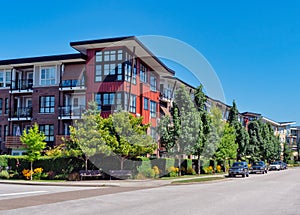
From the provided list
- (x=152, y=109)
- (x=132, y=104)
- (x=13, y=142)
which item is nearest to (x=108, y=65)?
(x=132, y=104)

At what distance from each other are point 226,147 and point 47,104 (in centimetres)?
2254

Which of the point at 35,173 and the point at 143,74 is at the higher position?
the point at 143,74

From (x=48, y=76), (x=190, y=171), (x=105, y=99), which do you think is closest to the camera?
(x=105, y=99)

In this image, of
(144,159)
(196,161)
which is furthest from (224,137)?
(144,159)

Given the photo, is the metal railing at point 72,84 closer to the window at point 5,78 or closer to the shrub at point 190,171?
the window at point 5,78

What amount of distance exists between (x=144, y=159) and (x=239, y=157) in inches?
1140

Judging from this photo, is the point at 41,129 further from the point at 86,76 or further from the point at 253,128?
the point at 253,128

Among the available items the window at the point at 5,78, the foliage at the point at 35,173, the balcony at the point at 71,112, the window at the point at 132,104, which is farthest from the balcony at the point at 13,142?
the window at the point at 132,104

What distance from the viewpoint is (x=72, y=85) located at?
131 feet

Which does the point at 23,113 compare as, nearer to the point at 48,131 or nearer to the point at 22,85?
the point at 22,85

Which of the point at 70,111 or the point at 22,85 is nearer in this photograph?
the point at 70,111

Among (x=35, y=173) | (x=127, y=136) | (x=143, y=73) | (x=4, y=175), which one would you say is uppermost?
(x=143, y=73)

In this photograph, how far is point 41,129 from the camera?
40.9 m

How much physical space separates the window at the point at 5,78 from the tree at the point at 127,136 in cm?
1868
